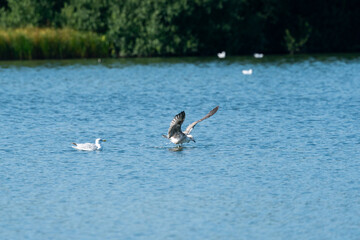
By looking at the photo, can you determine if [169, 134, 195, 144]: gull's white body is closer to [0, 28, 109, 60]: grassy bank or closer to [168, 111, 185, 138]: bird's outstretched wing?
[168, 111, 185, 138]: bird's outstretched wing

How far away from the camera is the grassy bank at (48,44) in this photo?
5303 centimetres

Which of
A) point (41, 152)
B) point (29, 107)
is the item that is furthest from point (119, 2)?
point (41, 152)

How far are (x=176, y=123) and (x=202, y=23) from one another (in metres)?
43.9

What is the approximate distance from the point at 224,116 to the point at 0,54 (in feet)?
101

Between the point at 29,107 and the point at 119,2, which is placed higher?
the point at 119,2

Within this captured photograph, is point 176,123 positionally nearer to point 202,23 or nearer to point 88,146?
point 88,146

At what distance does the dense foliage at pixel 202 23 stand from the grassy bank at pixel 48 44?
2.39 metres

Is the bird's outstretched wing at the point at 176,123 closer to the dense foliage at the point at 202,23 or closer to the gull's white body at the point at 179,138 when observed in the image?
the gull's white body at the point at 179,138

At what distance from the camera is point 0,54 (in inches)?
2092

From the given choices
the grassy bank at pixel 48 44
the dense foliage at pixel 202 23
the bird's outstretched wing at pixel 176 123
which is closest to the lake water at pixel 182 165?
the bird's outstretched wing at pixel 176 123

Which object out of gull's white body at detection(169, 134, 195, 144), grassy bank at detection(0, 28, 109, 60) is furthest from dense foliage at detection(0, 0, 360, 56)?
gull's white body at detection(169, 134, 195, 144)

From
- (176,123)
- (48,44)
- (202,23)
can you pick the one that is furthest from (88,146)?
(202,23)

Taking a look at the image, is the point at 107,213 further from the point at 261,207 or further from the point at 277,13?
the point at 277,13

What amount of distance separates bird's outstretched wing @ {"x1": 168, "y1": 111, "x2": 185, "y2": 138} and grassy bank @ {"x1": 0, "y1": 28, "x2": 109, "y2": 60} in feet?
116
